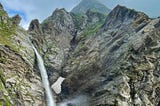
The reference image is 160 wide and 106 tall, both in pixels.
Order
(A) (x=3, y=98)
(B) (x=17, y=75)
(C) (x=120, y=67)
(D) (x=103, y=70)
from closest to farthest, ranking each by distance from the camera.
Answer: (A) (x=3, y=98) < (C) (x=120, y=67) < (D) (x=103, y=70) < (B) (x=17, y=75)

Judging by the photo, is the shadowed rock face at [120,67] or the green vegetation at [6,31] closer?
the shadowed rock face at [120,67]

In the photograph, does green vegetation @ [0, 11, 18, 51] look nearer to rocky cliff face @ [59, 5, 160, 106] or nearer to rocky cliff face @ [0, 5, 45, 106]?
rocky cliff face @ [0, 5, 45, 106]

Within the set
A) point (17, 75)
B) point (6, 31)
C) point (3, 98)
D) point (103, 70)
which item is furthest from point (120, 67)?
point (6, 31)

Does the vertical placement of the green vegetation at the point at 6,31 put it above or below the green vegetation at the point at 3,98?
above

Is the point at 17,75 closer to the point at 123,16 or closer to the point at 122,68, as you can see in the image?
the point at 122,68

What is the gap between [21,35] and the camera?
18300 centimetres

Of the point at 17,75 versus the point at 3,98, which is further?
the point at 17,75

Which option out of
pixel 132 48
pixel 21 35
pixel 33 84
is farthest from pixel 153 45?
pixel 21 35

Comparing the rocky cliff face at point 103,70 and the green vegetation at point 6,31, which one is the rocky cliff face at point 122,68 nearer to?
the rocky cliff face at point 103,70

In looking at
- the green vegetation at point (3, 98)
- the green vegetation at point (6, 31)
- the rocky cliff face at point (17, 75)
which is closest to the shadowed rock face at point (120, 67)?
the rocky cliff face at point (17, 75)

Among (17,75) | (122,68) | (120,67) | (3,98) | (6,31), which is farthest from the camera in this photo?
(6,31)

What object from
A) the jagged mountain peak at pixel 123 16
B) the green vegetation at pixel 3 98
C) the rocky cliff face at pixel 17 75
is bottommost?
the green vegetation at pixel 3 98

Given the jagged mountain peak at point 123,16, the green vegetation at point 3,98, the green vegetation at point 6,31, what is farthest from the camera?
the jagged mountain peak at point 123,16

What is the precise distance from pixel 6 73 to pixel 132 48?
53589 mm
